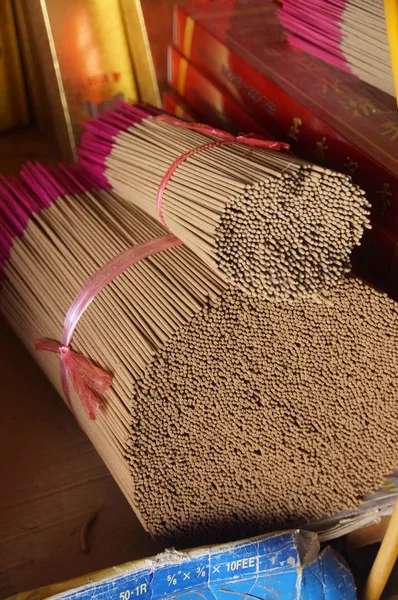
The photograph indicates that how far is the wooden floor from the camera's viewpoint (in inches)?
49.5

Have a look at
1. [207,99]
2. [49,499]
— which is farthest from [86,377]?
→ [207,99]

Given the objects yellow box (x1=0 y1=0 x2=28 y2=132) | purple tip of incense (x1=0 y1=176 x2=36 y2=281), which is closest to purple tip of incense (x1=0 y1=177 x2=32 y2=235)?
purple tip of incense (x1=0 y1=176 x2=36 y2=281)

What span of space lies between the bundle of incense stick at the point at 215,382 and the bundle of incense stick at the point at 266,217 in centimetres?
5

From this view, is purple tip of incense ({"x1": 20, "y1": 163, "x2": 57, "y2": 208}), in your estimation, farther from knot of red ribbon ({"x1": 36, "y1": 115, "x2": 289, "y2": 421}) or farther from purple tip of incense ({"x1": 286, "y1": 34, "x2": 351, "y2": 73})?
purple tip of incense ({"x1": 286, "y1": 34, "x2": 351, "y2": 73})

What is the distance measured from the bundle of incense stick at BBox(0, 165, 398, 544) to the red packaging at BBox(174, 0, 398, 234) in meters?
0.29

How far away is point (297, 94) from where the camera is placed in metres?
1.42

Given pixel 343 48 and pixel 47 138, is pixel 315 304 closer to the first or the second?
pixel 343 48

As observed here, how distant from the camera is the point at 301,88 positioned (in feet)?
4.71

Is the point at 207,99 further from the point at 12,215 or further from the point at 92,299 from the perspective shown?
the point at 92,299

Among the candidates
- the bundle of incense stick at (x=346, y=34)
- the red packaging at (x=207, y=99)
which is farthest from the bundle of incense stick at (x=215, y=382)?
the bundle of incense stick at (x=346, y=34)

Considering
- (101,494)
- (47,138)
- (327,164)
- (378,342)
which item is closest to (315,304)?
(378,342)

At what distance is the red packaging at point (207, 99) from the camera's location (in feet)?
5.23

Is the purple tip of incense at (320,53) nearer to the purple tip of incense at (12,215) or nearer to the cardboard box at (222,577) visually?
the purple tip of incense at (12,215)

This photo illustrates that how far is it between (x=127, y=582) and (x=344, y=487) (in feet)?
1.47
